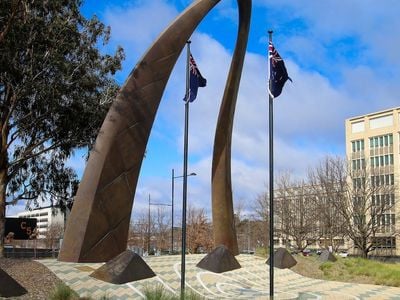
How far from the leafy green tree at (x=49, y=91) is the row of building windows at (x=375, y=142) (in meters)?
55.6

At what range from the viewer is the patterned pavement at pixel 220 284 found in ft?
40.5

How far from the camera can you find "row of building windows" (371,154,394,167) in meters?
68.4

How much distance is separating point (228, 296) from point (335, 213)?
28.8m

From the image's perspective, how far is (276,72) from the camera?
1307cm

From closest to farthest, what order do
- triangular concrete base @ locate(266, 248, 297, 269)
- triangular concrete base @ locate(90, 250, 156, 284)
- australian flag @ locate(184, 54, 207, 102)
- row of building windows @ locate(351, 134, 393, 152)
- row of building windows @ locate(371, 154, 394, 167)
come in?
1. triangular concrete base @ locate(90, 250, 156, 284)
2. australian flag @ locate(184, 54, 207, 102)
3. triangular concrete base @ locate(266, 248, 297, 269)
4. row of building windows @ locate(371, 154, 394, 167)
5. row of building windows @ locate(351, 134, 393, 152)

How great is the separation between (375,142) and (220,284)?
60.3 m

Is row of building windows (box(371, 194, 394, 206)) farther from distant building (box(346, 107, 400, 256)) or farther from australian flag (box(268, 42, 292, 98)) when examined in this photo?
australian flag (box(268, 42, 292, 98))

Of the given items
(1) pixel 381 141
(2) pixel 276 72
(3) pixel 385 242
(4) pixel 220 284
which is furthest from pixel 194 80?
(1) pixel 381 141

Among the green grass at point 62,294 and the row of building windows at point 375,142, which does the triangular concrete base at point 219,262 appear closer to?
the green grass at point 62,294

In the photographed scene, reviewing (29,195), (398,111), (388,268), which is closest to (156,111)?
(29,195)

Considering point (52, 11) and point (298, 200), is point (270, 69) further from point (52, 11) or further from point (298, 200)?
point (298, 200)

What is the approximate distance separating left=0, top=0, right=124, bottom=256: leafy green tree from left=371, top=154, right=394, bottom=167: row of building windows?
55269mm

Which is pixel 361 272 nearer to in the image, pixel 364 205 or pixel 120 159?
pixel 120 159

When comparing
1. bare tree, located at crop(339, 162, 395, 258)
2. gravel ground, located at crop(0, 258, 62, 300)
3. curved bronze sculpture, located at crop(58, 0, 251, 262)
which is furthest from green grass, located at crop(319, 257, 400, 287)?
bare tree, located at crop(339, 162, 395, 258)
